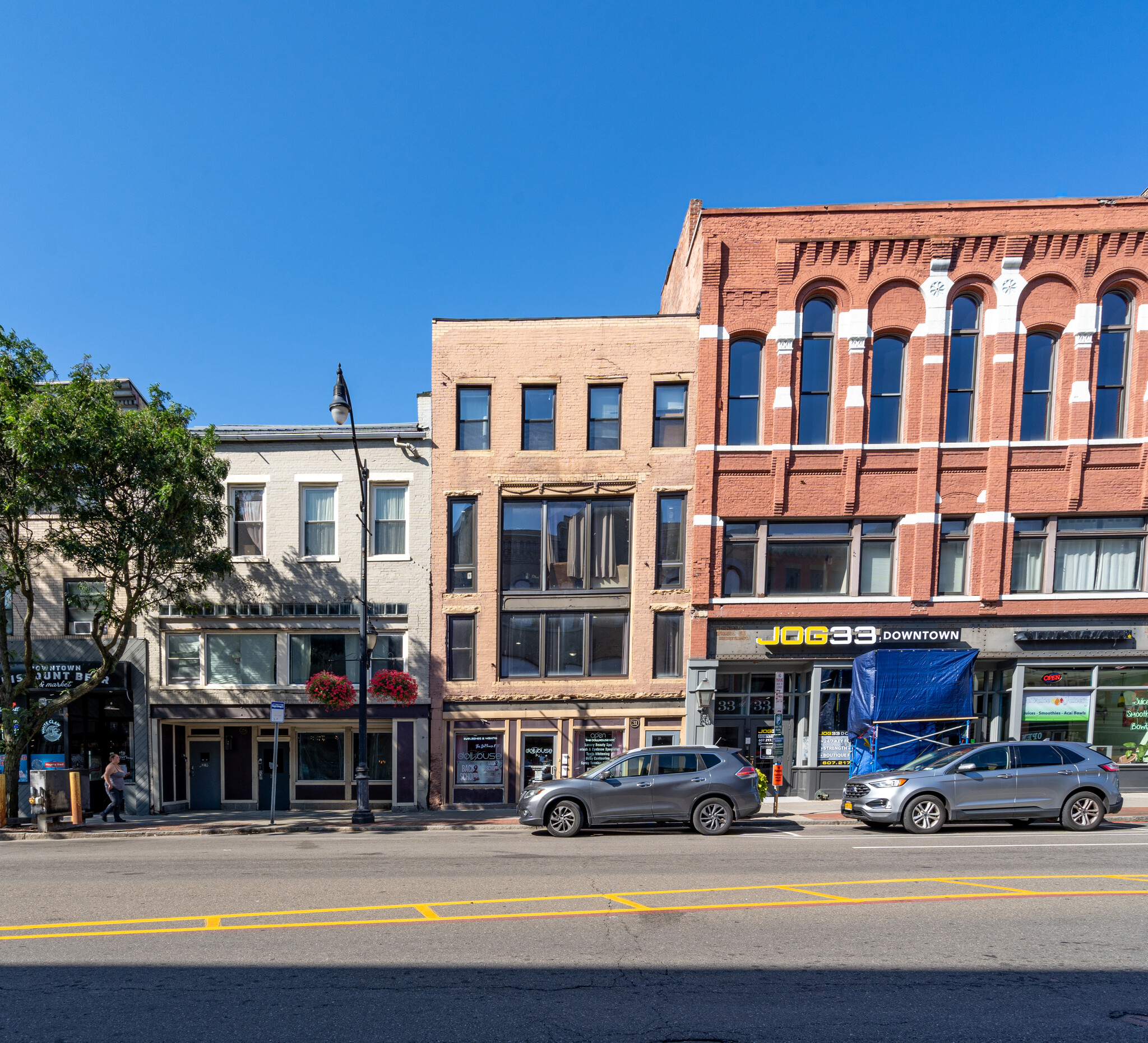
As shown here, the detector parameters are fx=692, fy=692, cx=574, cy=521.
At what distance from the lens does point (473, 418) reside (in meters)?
18.6

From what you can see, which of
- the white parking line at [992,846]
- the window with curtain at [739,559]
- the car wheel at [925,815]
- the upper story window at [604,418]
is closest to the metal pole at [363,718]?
the upper story window at [604,418]

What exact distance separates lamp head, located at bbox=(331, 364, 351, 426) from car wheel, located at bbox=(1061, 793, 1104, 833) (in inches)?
630

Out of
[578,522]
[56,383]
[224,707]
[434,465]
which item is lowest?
[224,707]

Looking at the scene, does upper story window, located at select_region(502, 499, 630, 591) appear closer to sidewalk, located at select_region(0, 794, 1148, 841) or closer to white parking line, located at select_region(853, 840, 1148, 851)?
sidewalk, located at select_region(0, 794, 1148, 841)

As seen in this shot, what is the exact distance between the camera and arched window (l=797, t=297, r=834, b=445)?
18172 millimetres

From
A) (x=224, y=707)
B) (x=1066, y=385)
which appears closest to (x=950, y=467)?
(x=1066, y=385)

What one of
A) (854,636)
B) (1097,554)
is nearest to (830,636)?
(854,636)

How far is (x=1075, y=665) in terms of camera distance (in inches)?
688

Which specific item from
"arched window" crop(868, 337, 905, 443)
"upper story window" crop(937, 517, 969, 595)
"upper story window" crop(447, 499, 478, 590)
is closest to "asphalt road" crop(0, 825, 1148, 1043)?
"upper story window" crop(937, 517, 969, 595)

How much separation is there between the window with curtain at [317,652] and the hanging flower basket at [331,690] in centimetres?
116

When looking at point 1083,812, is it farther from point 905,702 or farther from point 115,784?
point 115,784

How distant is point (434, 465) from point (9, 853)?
11.5 meters

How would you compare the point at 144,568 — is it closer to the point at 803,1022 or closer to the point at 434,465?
Answer: the point at 434,465

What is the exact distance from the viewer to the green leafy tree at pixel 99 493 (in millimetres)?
13594
